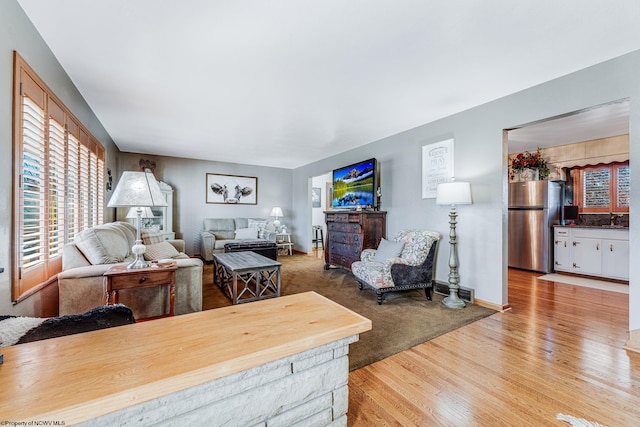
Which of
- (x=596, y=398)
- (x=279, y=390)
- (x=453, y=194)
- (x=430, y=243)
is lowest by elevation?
(x=596, y=398)

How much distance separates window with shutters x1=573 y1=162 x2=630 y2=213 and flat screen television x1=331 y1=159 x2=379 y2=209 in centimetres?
391

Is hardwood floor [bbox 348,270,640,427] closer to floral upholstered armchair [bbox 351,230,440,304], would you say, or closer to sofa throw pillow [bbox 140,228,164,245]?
floral upholstered armchair [bbox 351,230,440,304]

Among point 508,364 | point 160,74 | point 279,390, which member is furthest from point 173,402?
point 160,74

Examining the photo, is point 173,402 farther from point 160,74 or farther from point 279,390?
point 160,74

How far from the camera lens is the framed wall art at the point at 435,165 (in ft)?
11.9

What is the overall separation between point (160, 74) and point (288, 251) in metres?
5.05

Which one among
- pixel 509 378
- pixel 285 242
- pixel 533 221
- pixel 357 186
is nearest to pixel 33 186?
pixel 509 378

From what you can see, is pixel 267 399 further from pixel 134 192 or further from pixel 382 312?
pixel 382 312

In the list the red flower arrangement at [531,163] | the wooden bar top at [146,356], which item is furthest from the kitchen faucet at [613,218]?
the wooden bar top at [146,356]

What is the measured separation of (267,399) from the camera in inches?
34.9

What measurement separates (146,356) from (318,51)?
2254 mm

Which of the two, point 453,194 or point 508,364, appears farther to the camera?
point 453,194

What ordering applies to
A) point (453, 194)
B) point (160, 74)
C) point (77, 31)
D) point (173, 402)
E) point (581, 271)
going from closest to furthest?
1. point (173, 402)
2. point (77, 31)
3. point (160, 74)
4. point (453, 194)
5. point (581, 271)

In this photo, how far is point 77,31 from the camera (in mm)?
1975
